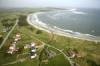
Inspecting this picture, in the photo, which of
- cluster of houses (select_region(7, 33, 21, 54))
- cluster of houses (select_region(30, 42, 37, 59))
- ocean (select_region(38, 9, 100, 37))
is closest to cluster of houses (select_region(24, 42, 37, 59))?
cluster of houses (select_region(30, 42, 37, 59))

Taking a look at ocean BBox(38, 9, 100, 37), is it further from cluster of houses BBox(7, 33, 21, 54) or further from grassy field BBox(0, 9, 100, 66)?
cluster of houses BBox(7, 33, 21, 54)

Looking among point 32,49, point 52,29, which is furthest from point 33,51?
point 52,29

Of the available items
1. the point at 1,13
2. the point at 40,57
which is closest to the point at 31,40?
the point at 40,57

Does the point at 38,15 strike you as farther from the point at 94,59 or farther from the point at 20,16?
the point at 94,59

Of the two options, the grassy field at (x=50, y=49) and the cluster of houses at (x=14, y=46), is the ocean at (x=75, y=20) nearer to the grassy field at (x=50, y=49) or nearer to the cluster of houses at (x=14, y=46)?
the grassy field at (x=50, y=49)

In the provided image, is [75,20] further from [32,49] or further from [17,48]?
[17,48]

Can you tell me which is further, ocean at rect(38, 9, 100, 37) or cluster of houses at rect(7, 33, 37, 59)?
ocean at rect(38, 9, 100, 37)

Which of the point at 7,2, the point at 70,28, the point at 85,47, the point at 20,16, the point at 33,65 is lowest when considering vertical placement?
the point at 33,65
